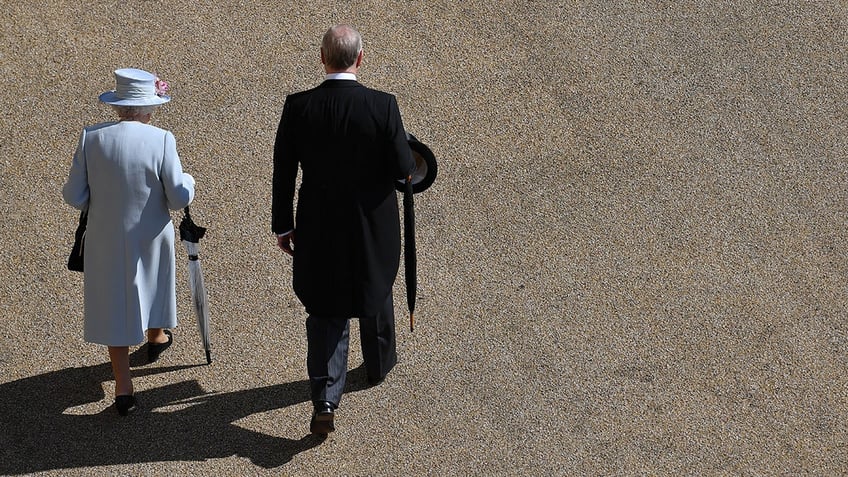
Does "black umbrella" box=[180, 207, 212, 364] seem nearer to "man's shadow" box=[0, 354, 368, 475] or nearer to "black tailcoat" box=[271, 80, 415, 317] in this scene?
"man's shadow" box=[0, 354, 368, 475]

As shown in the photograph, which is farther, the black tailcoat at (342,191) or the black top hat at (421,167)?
the black top hat at (421,167)

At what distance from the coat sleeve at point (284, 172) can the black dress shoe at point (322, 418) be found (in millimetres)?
840

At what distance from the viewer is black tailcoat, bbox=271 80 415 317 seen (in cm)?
481

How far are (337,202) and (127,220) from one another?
3.25ft

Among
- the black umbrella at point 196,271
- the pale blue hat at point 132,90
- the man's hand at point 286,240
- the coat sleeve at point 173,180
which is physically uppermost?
the pale blue hat at point 132,90

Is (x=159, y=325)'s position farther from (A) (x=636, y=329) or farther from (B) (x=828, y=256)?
(B) (x=828, y=256)

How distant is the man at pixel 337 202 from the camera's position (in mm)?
4812

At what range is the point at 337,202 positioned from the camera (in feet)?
16.2

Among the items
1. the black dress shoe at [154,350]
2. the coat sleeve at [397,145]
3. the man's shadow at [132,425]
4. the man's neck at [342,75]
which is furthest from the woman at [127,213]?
the coat sleeve at [397,145]

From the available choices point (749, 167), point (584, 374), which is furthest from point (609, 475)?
point (749, 167)

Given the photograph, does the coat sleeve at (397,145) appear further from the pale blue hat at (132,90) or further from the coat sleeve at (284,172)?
the pale blue hat at (132,90)

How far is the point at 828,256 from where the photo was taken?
6.49 m

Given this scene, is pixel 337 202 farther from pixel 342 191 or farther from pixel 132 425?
pixel 132 425

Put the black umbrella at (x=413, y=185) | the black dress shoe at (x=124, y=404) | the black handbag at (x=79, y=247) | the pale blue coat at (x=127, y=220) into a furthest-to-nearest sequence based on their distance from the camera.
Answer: the black dress shoe at (x=124, y=404), the black handbag at (x=79, y=247), the black umbrella at (x=413, y=185), the pale blue coat at (x=127, y=220)
